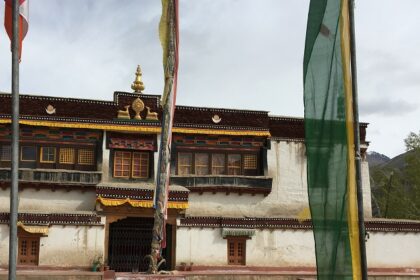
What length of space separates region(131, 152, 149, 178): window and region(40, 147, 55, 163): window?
11.6ft

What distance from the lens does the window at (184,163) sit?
921 inches

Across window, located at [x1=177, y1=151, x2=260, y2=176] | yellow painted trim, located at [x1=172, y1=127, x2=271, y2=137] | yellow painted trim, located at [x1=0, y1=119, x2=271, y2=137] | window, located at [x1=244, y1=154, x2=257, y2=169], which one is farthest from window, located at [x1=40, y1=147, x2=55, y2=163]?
window, located at [x1=244, y1=154, x2=257, y2=169]

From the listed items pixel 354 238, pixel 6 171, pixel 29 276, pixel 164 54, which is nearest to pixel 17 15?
pixel 354 238

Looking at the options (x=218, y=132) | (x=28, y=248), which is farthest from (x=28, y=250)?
(x=218, y=132)

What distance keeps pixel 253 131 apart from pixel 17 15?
1737 centimetres

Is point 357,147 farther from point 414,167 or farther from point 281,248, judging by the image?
point 414,167

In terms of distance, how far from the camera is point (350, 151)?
730 cm

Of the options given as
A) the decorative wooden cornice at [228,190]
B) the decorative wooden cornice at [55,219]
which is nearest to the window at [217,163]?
the decorative wooden cornice at [228,190]

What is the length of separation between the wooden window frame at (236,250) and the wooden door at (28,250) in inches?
309

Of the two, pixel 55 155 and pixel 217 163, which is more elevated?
pixel 55 155

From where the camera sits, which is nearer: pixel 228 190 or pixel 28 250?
pixel 28 250

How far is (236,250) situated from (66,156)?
8556mm

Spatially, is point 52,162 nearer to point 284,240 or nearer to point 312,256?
point 284,240

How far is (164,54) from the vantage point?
16125mm
